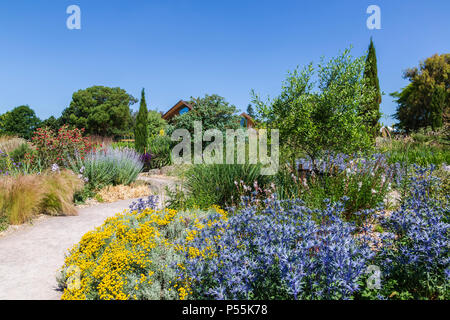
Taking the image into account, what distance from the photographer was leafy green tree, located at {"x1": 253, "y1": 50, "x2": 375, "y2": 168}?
5.75 meters

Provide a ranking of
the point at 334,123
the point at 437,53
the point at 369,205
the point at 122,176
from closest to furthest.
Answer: the point at 369,205, the point at 334,123, the point at 122,176, the point at 437,53

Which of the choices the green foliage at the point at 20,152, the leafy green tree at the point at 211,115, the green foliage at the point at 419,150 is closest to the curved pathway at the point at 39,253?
the green foliage at the point at 20,152

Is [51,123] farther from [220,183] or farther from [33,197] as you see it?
[220,183]

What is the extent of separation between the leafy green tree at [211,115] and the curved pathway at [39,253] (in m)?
11.3

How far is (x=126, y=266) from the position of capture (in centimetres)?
296

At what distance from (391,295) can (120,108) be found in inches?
1739

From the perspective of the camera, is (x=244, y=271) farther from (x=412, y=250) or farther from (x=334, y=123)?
(x=334, y=123)

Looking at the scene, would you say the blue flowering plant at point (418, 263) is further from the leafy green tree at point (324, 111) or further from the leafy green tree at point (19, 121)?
the leafy green tree at point (19, 121)

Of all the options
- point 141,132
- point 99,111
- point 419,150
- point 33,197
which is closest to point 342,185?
point 33,197

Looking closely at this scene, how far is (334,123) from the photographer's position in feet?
19.2

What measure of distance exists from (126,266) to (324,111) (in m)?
4.87

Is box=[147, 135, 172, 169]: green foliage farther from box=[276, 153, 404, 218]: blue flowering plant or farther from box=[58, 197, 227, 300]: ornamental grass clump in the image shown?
box=[58, 197, 227, 300]: ornamental grass clump
